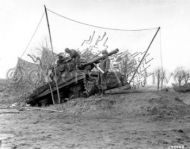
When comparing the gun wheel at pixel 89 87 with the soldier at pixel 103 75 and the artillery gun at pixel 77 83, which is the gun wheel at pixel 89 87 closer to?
the artillery gun at pixel 77 83

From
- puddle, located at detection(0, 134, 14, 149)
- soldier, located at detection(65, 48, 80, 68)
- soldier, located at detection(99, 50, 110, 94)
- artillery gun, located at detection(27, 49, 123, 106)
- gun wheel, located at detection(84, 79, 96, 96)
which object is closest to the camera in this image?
puddle, located at detection(0, 134, 14, 149)

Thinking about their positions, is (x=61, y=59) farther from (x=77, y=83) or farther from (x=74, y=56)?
(x=77, y=83)

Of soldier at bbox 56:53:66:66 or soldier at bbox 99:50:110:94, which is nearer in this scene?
soldier at bbox 99:50:110:94

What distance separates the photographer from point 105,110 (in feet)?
27.3

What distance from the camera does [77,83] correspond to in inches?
488

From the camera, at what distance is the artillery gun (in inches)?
446

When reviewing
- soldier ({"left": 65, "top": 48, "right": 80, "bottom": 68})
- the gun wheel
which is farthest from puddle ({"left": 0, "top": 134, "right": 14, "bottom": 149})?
soldier ({"left": 65, "top": 48, "right": 80, "bottom": 68})

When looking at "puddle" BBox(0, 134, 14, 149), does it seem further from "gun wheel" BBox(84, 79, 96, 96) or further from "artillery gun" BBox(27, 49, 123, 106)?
"gun wheel" BBox(84, 79, 96, 96)

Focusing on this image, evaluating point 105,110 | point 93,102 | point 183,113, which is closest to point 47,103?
point 93,102

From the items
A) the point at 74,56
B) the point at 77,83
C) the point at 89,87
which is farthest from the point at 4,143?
the point at 74,56

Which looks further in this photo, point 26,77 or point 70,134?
point 26,77

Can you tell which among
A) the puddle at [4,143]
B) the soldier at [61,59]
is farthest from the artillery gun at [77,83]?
the puddle at [4,143]

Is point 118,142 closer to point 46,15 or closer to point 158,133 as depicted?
point 158,133

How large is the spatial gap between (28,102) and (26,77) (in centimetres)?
904
